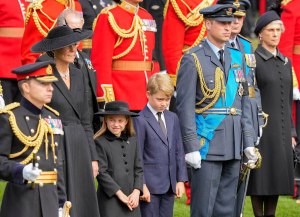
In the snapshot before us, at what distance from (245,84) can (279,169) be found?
6.32 ft

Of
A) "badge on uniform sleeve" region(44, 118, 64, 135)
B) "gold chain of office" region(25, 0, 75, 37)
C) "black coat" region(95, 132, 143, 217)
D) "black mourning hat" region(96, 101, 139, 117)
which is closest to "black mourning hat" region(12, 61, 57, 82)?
"badge on uniform sleeve" region(44, 118, 64, 135)

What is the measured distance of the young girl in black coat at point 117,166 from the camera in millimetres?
10289

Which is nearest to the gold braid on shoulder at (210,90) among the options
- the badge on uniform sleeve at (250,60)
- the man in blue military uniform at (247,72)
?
the man in blue military uniform at (247,72)

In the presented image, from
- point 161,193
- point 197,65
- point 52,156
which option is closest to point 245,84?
point 197,65

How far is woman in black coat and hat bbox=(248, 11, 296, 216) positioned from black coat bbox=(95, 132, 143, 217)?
2.12 meters

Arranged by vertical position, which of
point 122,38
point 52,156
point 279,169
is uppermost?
point 122,38

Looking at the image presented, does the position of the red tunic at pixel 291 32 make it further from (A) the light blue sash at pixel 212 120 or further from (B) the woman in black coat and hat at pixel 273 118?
(A) the light blue sash at pixel 212 120

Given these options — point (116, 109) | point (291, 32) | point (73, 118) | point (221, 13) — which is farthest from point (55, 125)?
point (291, 32)

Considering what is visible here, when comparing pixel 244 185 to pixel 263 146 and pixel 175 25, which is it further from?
pixel 175 25

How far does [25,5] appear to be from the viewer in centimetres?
1211

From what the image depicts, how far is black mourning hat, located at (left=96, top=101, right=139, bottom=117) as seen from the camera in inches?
A: 407

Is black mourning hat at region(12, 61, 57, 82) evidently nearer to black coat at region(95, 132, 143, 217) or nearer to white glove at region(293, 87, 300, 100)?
black coat at region(95, 132, 143, 217)

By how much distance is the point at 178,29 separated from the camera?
1227cm

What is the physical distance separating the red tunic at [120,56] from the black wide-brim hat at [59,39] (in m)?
A: 1.25
